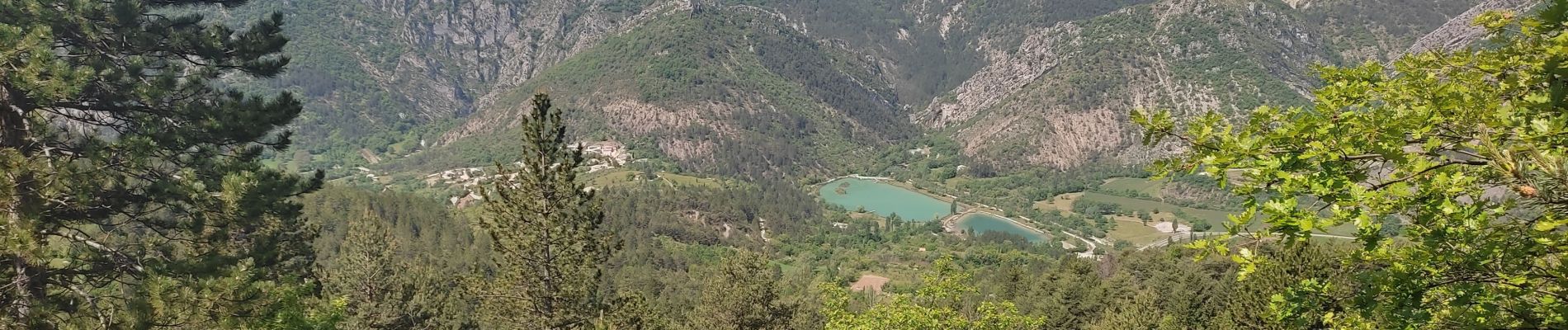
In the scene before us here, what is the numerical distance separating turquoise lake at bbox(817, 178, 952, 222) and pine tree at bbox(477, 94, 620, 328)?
133 meters

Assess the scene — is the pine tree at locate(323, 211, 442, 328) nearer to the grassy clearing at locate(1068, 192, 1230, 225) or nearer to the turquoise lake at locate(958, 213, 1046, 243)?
the turquoise lake at locate(958, 213, 1046, 243)

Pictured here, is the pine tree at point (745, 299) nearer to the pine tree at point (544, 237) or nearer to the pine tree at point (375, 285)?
the pine tree at point (544, 237)

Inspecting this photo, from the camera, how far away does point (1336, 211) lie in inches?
160

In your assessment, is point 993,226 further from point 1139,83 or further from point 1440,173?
point 1440,173

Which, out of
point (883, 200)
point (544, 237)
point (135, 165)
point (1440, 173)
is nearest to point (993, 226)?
point (883, 200)

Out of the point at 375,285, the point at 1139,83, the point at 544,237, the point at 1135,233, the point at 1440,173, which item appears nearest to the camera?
the point at 1440,173

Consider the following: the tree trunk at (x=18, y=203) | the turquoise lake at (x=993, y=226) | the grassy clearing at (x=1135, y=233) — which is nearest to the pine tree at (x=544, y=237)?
the tree trunk at (x=18, y=203)

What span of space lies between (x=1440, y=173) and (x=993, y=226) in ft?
487

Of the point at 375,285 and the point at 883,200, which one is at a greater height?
the point at 375,285

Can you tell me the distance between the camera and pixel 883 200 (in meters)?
174

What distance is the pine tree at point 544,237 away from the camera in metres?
17.2

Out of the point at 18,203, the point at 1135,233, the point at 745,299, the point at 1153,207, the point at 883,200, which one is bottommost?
the point at 883,200

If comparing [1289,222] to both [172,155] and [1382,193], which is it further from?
[172,155]

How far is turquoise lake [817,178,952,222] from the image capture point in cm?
15800
